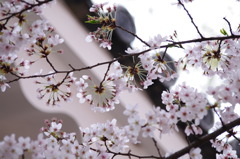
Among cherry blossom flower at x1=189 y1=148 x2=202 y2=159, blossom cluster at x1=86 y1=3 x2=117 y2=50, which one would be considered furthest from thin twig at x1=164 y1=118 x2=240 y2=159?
blossom cluster at x1=86 y1=3 x2=117 y2=50

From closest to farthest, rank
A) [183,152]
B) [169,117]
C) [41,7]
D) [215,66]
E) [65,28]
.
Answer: [183,152], [169,117], [41,7], [215,66], [65,28]

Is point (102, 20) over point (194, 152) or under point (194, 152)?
over

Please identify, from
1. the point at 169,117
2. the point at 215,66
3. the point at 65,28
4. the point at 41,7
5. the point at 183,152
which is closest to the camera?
the point at 183,152

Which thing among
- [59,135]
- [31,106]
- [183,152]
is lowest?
[183,152]

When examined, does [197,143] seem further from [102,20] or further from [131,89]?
[102,20]

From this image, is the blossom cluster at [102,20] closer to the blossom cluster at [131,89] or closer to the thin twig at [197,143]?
the blossom cluster at [131,89]

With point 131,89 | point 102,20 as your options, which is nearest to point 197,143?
point 131,89

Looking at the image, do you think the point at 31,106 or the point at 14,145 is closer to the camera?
the point at 14,145

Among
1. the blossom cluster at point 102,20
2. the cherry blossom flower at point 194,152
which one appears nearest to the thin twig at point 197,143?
the cherry blossom flower at point 194,152

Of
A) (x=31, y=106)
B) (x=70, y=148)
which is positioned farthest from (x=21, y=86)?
(x=70, y=148)

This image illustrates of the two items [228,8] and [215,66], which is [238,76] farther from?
[228,8]

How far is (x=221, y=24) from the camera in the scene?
7.76 ft

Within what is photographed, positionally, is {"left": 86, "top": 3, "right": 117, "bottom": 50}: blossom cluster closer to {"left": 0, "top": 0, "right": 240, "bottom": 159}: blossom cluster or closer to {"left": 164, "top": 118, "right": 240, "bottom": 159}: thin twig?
{"left": 0, "top": 0, "right": 240, "bottom": 159}: blossom cluster

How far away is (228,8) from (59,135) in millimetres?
1463
